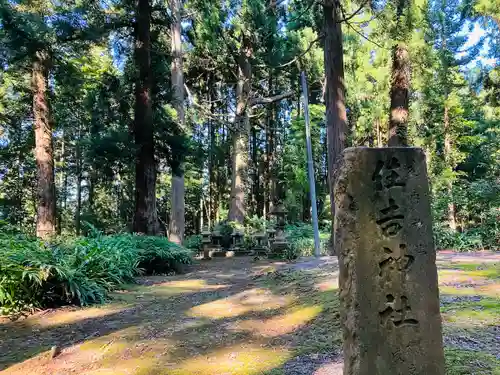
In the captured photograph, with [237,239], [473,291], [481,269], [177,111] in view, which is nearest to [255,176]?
[237,239]

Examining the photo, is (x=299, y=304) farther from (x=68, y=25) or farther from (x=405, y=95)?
(x=68, y=25)

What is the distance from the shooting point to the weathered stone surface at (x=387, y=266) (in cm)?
215

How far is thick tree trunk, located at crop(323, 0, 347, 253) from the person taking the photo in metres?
7.44

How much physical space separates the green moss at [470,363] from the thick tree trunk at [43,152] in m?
9.02

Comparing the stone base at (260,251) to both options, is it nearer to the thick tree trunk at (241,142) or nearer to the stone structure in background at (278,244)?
the stone structure in background at (278,244)

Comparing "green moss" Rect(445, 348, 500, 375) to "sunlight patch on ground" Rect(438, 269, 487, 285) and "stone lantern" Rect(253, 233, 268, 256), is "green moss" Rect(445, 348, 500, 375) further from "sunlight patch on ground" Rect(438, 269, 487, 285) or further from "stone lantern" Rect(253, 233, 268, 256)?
"stone lantern" Rect(253, 233, 268, 256)

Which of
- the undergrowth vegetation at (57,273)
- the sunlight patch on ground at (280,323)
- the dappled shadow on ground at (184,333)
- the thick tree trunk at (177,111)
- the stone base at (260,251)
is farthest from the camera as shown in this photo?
the thick tree trunk at (177,111)

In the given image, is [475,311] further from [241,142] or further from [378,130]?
[378,130]

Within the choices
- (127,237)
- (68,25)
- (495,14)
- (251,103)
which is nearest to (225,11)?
(251,103)

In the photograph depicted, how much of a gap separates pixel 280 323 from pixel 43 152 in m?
8.24

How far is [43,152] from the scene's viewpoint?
32.1 feet

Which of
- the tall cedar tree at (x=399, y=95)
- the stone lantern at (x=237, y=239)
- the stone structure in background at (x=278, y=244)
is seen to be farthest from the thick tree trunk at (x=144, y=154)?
the tall cedar tree at (x=399, y=95)

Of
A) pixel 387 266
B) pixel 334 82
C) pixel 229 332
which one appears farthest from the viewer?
pixel 334 82

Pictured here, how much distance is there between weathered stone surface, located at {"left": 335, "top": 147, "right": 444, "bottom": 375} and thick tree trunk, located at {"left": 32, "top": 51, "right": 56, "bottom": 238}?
8.83m
